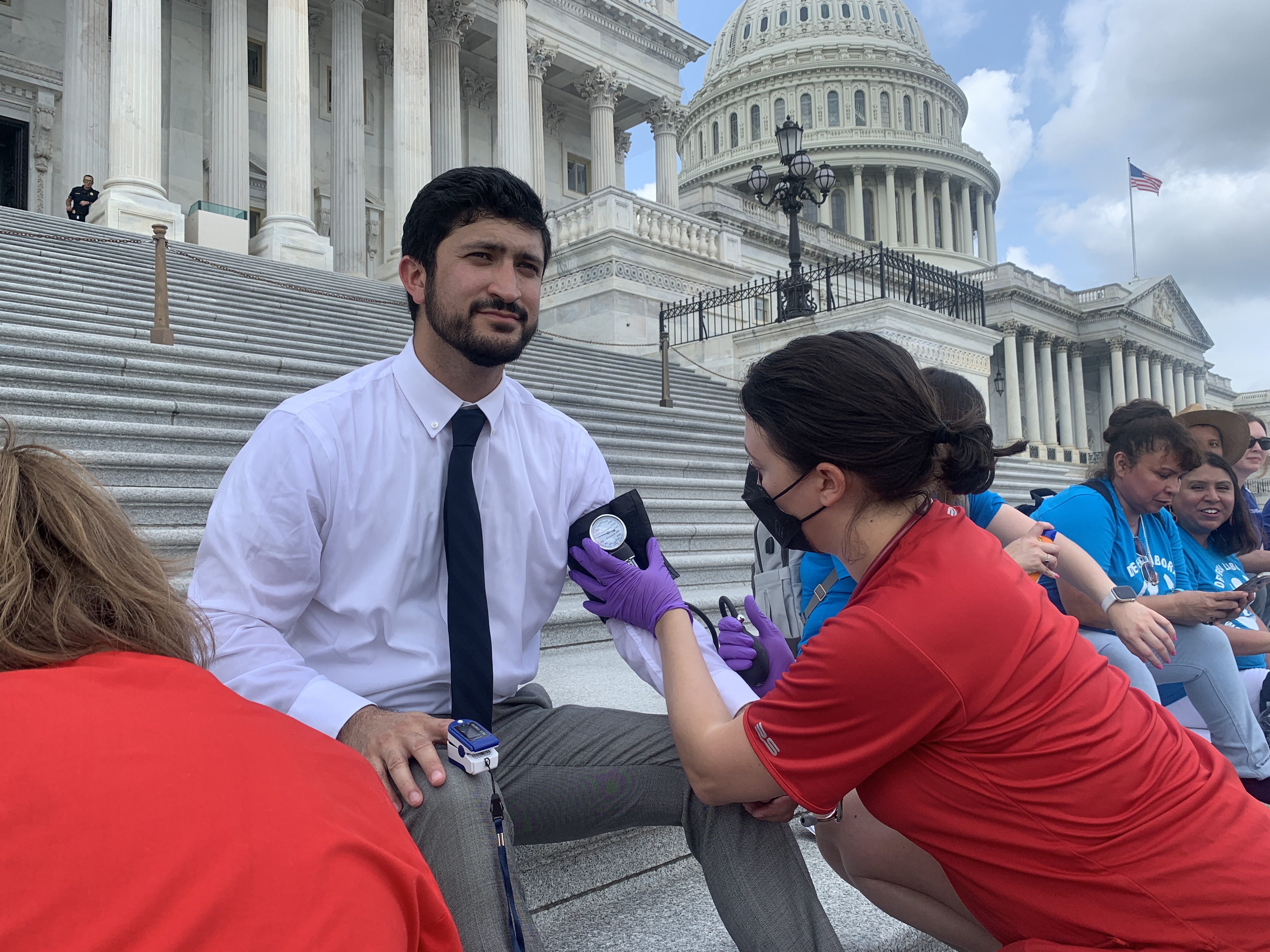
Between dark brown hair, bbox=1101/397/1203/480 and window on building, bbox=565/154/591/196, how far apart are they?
29480 mm

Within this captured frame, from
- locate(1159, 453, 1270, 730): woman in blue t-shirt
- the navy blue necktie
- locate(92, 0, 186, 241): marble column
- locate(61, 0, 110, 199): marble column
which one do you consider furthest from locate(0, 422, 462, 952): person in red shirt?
locate(61, 0, 110, 199): marble column

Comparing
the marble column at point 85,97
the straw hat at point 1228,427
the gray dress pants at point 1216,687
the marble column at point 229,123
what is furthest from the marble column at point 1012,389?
the gray dress pants at point 1216,687

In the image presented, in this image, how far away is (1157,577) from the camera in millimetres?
3711

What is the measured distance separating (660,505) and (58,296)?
5790mm

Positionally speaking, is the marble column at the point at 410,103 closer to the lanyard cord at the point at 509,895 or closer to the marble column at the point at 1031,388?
the lanyard cord at the point at 509,895

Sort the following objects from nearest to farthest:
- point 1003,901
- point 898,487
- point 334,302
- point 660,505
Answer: point 1003,901 → point 898,487 → point 660,505 → point 334,302

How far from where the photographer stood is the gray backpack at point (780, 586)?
3.50 m

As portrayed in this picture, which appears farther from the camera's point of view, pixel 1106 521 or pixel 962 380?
pixel 1106 521

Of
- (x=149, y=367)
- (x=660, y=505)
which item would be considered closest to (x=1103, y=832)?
(x=660, y=505)

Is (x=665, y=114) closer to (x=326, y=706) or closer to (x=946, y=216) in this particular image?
(x=326, y=706)

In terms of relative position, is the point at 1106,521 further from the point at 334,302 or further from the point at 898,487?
the point at 334,302

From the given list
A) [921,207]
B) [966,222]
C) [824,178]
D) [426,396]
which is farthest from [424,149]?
[966,222]

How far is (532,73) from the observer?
26.0 metres

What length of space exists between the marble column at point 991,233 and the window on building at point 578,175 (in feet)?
157
